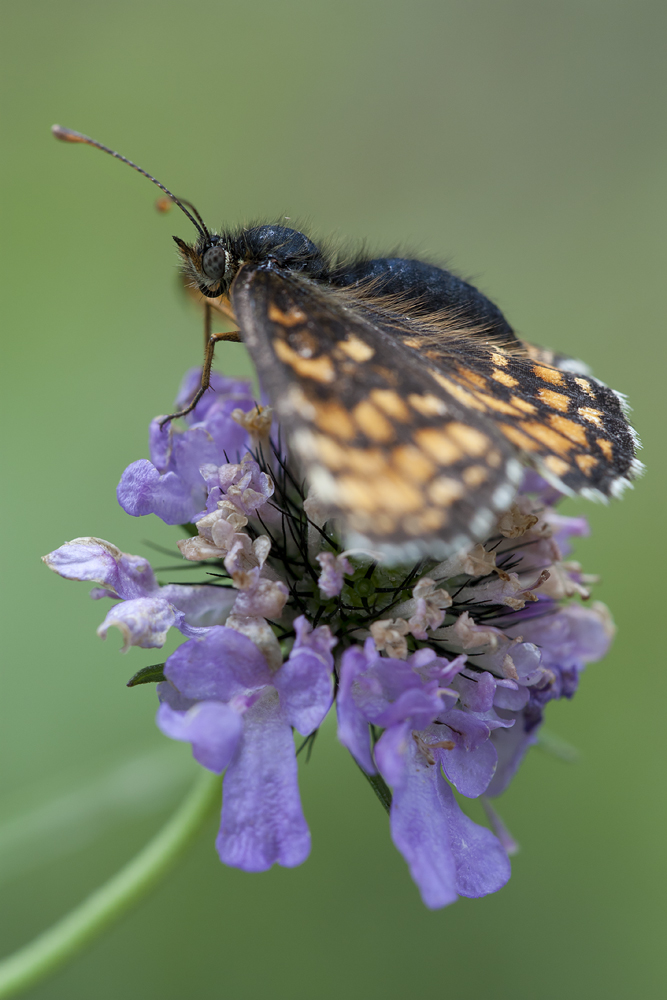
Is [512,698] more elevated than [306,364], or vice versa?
[306,364]

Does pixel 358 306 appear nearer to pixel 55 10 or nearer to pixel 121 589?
pixel 121 589

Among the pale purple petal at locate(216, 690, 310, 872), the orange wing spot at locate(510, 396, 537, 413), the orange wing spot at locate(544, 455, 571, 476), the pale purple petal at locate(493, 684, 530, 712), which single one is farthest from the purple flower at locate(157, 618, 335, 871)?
the orange wing spot at locate(510, 396, 537, 413)

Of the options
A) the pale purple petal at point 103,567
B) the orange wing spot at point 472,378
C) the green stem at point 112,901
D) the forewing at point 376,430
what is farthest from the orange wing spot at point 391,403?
the green stem at point 112,901

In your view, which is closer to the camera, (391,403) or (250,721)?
(391,403)

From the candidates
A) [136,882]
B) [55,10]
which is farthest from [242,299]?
[55,10]

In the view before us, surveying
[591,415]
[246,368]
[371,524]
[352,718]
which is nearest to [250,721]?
[352,718]

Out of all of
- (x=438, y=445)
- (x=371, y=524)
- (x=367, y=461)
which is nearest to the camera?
(x=371, y=524)

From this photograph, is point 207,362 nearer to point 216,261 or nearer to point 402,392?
point 216,261
